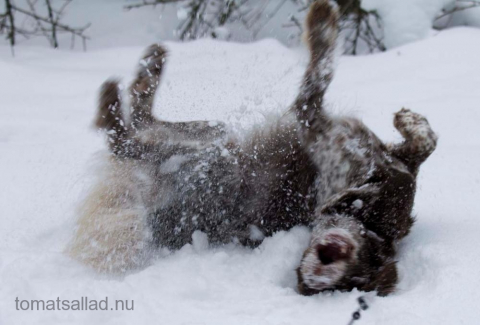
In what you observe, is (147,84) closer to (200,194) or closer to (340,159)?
(200,194)

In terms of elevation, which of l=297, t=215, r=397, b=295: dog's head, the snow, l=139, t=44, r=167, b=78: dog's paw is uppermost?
l=139, t=44, r=167, b=78: dog's paw

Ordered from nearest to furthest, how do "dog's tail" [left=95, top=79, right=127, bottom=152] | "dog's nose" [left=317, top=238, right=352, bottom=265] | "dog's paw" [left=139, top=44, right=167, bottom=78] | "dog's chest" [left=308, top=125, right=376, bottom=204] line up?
"dog's nose" [left=317, top=238, right=352, bottom=265], "dog's chest" [left=308, top=125, right=376, bottom=204], "dog's tail" [left=95, top=79, right=127, bottom=152], "dog's paw" [left=139, top=44, right=167, bottom=78]

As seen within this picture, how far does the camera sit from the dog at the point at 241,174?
252cm

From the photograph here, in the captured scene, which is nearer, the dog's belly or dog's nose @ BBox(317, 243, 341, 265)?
dog's nose @ BBox(317, 243, 341, 265)

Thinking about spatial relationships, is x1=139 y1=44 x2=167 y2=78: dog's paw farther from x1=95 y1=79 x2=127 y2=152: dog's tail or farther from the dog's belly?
the dog's belly

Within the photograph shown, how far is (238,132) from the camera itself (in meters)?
2.84

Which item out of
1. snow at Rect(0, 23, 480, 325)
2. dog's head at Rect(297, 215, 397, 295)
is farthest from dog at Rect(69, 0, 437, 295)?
dog's head at Rect(297, 215, 397, 295)

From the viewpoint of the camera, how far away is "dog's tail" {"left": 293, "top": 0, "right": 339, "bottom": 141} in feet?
Answer: 8.91

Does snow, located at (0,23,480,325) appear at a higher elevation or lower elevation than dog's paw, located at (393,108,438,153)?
lower

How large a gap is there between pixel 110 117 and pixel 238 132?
2.23ft

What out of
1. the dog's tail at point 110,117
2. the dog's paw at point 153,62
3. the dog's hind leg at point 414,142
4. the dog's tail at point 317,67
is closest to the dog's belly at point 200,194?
the dog's tail at point 110,117

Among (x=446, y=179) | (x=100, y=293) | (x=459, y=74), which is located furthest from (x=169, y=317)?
(x=459, y=74)

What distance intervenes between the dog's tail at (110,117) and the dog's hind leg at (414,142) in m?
1.40

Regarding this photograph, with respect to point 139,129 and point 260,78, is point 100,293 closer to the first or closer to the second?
point 139,129
